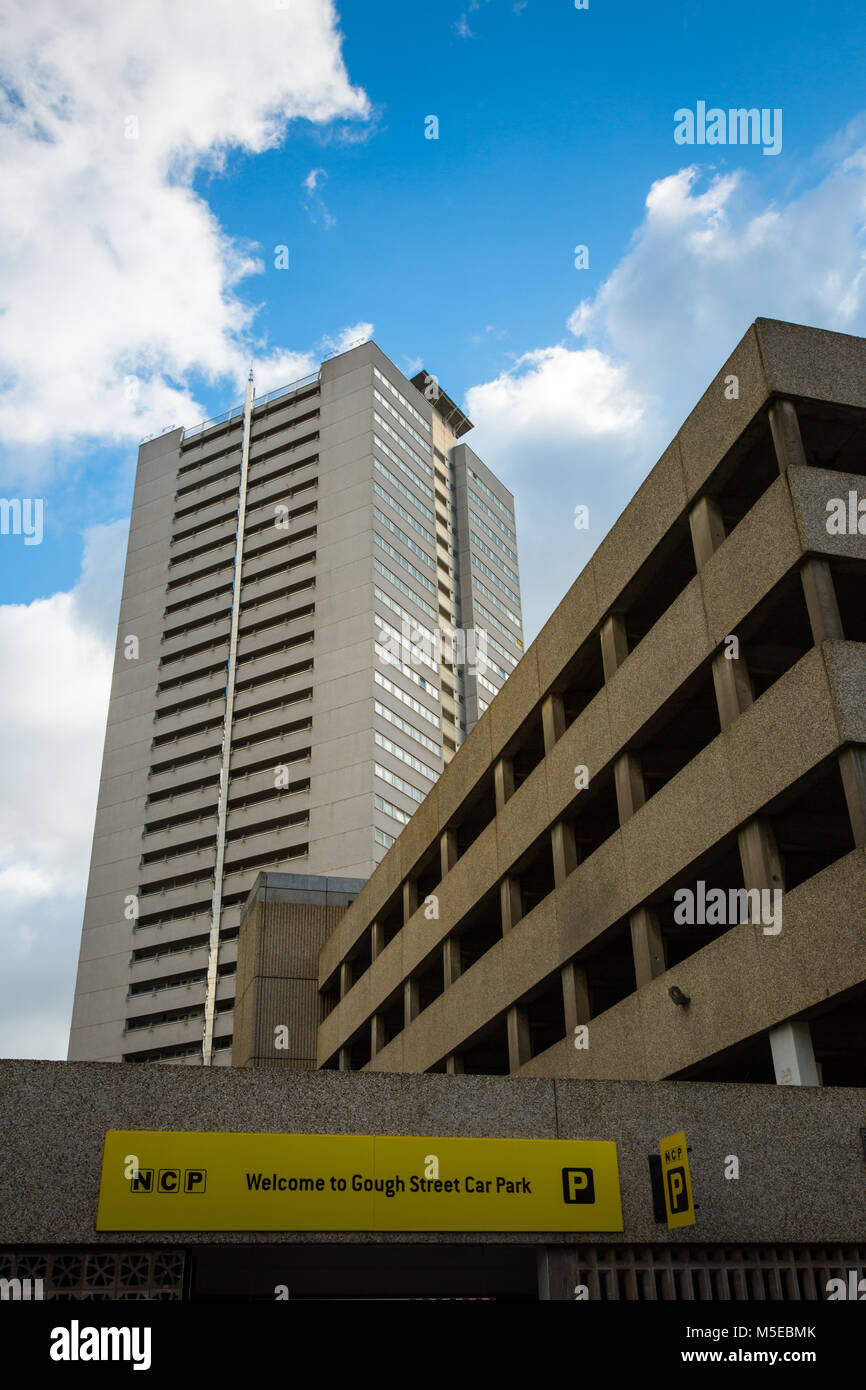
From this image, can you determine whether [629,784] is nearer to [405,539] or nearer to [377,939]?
[377,939]

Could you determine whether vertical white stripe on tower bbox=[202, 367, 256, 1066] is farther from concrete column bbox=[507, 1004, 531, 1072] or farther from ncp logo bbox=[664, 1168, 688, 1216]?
ncp logo bbox=[664, 1168, 688, 1216]

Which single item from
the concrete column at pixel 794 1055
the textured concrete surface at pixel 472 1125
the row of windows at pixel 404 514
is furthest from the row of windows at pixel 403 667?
the textured concrete surface at pixel 472 1125

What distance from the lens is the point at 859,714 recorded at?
47.6ft

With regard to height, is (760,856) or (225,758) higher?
(225,758)

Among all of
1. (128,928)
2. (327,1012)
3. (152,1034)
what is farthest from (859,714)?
(128,928)

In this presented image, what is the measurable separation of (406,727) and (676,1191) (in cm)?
6591

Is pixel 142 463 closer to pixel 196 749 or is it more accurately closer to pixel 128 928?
pixel 196 749

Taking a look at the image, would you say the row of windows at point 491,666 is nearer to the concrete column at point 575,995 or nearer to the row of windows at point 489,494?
the row of windows at point 489,494

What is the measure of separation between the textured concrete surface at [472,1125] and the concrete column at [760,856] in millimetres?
3368

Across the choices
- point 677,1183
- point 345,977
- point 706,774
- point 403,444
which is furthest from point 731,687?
point 403,444

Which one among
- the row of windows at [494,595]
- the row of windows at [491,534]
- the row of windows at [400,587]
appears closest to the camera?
the row of windows at [400,587]

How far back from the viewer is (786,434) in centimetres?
1686

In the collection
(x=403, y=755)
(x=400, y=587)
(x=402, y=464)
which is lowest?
(x=403, y=755)

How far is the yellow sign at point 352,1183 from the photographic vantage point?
10.9 metres
